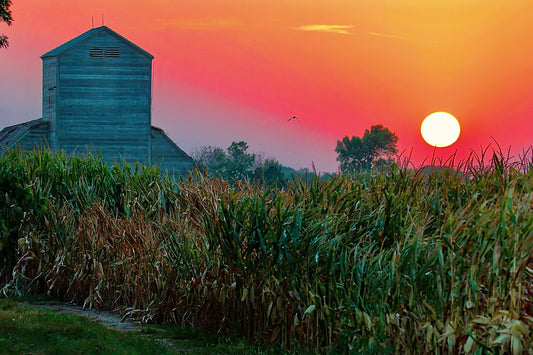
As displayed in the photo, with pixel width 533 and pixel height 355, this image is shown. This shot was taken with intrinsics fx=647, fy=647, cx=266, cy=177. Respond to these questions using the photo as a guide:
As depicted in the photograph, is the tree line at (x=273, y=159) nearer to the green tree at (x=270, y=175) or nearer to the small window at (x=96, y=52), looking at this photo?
the green tree at (x=270, y=175)

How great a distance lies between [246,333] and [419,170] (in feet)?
12.5

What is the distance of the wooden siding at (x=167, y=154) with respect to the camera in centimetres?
3619

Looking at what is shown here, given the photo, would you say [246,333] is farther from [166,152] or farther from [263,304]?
[166,152]

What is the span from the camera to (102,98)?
1363 inches

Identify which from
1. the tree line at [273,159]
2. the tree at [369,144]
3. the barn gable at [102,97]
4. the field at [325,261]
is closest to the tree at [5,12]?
the barn gable at [102,97]

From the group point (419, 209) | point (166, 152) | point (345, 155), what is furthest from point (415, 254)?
point (345, 155)

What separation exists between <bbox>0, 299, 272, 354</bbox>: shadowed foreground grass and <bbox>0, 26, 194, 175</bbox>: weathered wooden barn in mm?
25033

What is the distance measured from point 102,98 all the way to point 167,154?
474 centimetres

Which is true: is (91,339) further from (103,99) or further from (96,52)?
(96,52)

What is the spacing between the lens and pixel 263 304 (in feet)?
27.1

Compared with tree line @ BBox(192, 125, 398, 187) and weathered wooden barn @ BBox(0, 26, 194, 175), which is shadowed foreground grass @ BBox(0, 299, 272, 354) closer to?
weathered wooden barn @ BBox(0, 26, 194, 175)

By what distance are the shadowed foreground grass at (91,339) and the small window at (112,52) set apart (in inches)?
1054

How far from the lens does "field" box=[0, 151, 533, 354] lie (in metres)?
6.97

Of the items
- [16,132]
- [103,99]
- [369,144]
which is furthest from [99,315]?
[369,144]
